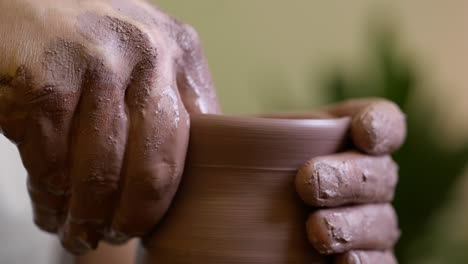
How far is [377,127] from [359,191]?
3.6 inches

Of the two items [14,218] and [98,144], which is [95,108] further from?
[14,218]

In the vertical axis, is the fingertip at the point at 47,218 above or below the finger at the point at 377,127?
below

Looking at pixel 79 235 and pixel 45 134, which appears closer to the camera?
pixel 45 134

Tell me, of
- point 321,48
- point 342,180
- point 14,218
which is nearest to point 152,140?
point 342,180

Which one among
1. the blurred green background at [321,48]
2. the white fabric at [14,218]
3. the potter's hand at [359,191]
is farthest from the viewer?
the blurred green background at [321,48]

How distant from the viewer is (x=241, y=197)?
0.64 meters

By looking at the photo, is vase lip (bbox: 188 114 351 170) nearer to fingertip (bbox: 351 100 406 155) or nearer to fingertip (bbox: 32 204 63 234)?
fingertip (bbox: 351 100 406 155)

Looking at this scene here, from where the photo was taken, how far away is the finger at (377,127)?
695 mm

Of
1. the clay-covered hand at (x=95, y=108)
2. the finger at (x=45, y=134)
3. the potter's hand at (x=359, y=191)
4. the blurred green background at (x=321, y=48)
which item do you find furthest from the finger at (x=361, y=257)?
the blurred green background at (x=321, y=48)

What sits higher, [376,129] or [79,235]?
[376,129]

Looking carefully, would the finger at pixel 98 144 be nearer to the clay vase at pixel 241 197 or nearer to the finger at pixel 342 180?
the clay vase at pixel 241 197

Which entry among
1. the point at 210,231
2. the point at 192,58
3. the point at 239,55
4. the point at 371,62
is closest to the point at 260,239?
the point at 210,231

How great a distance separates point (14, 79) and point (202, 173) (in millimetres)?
244

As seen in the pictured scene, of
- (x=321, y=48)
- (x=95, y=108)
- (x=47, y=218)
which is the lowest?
(x=321, y=48)
